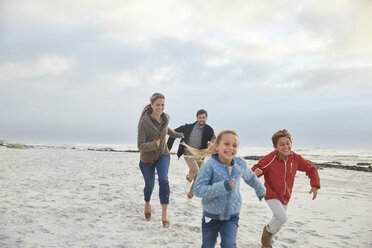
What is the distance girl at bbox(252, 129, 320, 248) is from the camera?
12.8 feet

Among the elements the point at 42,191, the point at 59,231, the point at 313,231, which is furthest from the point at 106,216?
the point at 313,231

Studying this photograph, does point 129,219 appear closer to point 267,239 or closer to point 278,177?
point 267,239

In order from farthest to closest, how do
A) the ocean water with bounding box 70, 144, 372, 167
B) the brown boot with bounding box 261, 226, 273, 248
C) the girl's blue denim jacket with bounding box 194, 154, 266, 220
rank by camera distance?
the ocean water with bounding box 70, 144, 372, 167, the brown boot with bounding box 261, 226, 273, 248, the girl's blue denim jacket with bounding box 194, 154, 266, 220

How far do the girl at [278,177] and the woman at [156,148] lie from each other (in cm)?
169

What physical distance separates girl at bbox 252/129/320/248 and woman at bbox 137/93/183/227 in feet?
5.55

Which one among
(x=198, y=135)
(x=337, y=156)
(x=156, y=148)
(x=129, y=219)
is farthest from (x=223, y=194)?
(x=337, y=156)

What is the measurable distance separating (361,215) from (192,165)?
4.33 m

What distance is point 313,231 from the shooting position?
206 inches

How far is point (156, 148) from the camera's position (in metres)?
4.68

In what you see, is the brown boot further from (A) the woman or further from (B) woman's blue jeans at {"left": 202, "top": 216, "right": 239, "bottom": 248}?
→ (A) the woman

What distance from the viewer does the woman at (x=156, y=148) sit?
16.0ft

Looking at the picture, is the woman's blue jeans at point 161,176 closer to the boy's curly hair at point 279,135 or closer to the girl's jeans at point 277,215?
the girl's jeans at point 277,215

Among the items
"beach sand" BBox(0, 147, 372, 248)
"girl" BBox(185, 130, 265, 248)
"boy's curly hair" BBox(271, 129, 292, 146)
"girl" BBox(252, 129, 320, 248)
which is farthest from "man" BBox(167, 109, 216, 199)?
"girl" BBox(185, 130, 265, 248)

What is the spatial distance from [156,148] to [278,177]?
6.52 ft
